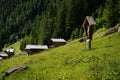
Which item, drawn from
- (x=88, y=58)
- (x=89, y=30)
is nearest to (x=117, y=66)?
(x=88, y=58)

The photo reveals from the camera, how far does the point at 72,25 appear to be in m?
127

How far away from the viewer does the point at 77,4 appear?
14262 centimetres

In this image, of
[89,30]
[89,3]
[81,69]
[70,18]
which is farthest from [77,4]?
[81,69]

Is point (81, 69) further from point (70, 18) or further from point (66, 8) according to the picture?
point (66, 8)

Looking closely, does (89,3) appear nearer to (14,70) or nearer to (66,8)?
(66,8)

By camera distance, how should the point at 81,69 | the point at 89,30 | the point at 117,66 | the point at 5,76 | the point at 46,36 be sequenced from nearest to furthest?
1. the point at 117,66
2. the point at 81,69
3. the point at 5,76
4. the point at 89,30
5. the point at 46,36

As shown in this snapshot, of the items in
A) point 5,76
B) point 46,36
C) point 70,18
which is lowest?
point 46,36

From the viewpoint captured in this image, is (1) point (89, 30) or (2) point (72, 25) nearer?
(1) point (89, 30)

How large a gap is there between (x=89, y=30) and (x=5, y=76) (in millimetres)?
11280

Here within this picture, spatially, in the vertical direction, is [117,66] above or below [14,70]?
above

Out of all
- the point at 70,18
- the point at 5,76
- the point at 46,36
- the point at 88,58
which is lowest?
the point at 46,36

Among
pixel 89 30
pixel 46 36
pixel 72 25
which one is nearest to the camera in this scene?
pixel 89 30

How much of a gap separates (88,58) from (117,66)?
6.29 m

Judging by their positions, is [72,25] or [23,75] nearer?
[23,75]
